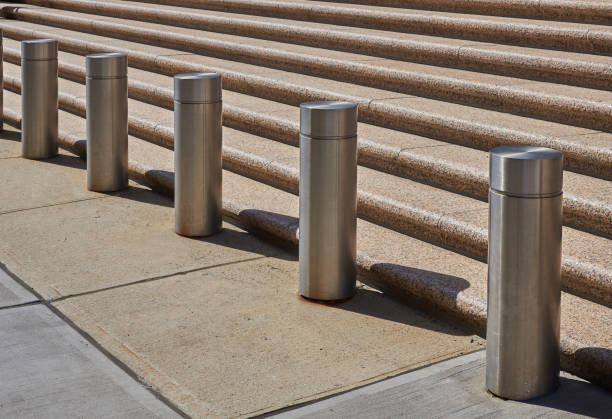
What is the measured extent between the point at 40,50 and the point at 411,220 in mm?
4086

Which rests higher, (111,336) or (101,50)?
(101,50)

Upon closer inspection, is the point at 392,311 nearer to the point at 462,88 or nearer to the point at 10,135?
the point at 462,88

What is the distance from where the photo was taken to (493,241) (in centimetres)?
411

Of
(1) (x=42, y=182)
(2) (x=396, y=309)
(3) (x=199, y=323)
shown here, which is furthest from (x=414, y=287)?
(1) (x=42, y=182)

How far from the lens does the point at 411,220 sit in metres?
6.05

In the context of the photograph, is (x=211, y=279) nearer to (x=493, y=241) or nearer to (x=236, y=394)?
(x=236, y=394)

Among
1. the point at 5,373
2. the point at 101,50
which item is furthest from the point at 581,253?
the point at 101,50

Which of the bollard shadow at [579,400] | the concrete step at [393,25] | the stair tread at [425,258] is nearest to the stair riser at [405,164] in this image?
the stair tread at [425,258]

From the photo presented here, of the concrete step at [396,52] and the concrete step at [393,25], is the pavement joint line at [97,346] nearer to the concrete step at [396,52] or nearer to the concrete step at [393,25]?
the concrete step at [396,52]

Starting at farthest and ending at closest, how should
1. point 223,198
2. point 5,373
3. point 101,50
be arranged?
point 101,50 → point 223,198 → point 5,373

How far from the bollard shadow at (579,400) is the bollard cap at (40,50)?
575cm

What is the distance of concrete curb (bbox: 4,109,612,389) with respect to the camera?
4367 mm

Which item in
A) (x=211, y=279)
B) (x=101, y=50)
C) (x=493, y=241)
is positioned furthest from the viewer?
(x=101, y=50)

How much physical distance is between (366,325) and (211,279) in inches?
46.8
